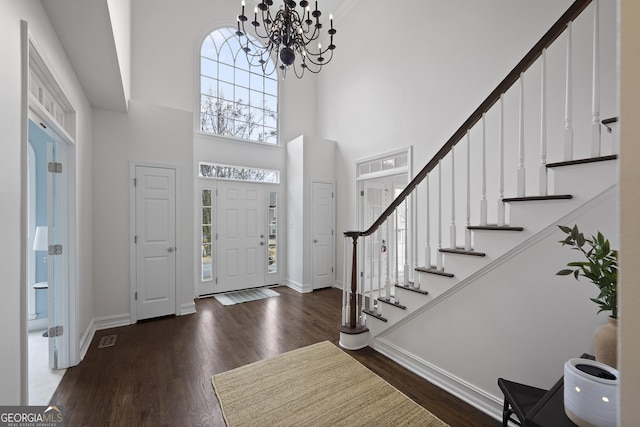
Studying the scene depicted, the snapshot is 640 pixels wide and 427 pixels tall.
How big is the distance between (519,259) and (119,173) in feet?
14.2

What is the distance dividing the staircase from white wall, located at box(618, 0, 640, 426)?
4.05 feet

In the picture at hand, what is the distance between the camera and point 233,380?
7.60 feet

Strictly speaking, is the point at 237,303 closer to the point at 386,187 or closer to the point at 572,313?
the point at 386,187

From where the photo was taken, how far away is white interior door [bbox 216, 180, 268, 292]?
488 cm

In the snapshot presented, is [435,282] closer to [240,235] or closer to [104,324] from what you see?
[240,235]

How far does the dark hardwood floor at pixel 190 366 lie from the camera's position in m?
1.94

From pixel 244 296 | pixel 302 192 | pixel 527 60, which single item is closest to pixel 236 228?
pixel 244 296

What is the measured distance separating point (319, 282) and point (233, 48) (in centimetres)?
477

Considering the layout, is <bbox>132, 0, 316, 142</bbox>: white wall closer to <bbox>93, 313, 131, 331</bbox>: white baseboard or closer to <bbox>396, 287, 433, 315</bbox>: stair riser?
<bbox>93, 313, 131, 331</bbox>: white baseboard

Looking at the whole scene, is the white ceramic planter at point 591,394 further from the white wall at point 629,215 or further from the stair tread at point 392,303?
the stair tread at point 392,303

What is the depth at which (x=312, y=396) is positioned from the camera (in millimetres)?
2109

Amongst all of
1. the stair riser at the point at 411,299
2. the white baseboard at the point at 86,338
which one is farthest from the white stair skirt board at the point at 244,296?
the stair riser at the point at 411,299

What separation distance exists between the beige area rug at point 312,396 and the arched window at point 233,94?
4076 mm

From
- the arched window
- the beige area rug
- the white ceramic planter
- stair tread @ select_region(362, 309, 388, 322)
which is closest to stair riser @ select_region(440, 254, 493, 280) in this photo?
the white ceramic planter
